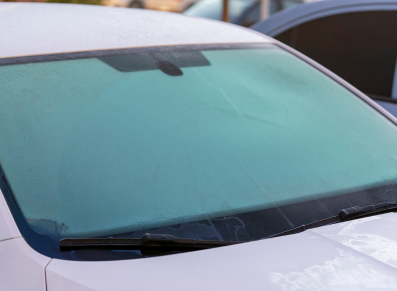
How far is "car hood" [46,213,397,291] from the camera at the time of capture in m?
1.10

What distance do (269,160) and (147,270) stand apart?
63 cm

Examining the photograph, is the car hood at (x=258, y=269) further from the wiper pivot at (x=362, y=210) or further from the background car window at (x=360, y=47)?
the background car window at (x=360, y=47)

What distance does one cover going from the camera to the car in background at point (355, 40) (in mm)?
2926

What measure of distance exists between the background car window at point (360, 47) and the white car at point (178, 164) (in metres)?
0.96

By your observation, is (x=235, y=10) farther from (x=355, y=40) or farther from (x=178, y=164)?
(x=178, y=164)

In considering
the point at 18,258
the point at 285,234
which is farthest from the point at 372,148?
the point at 18,258

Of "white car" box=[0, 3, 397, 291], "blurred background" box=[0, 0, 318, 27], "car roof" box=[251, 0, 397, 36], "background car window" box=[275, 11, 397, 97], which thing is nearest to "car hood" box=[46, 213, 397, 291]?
"white car" box=[0, 3, 397, 291]

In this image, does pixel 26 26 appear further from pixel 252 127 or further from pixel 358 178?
pixel 358 178

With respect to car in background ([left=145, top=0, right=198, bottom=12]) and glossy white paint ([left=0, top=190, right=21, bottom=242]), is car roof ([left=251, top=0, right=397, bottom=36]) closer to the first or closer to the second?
glossy white paint ([left=0, top=190, right=21, bottom=242])

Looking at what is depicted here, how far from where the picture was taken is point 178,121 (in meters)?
1.63

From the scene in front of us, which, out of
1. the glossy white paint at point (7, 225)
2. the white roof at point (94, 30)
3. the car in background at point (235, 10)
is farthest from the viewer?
the car in background at point (235, 10)

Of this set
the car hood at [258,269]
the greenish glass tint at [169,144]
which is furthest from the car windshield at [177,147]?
the car hood at [258,269]

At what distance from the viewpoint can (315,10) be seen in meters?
3.25

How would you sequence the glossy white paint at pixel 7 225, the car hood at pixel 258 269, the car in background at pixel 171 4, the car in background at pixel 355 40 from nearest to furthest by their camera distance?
the car hood at pixel 258 269, the glossy white paint at pixel 7 225, the car in background at pixel 355 40, the car in background at pixel 171 4
